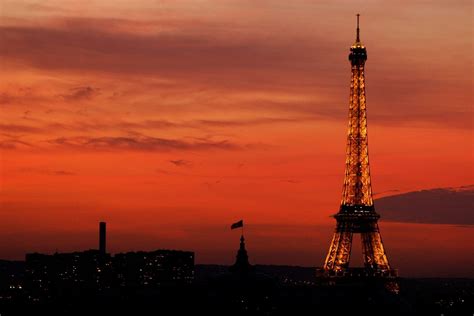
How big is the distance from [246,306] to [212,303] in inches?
156

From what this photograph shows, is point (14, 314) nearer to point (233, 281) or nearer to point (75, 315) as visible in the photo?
point (75, 315)

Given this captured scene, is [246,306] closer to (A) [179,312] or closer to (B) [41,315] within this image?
(A) [179,312]

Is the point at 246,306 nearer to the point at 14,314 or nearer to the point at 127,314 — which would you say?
the point at 127,314

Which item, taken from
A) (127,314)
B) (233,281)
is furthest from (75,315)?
(233,281)

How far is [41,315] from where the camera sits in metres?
200

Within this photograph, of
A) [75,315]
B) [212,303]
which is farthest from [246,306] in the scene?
[75,315]

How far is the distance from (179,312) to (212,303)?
4159 mm

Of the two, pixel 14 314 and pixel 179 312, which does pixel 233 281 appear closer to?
pixel 179 312

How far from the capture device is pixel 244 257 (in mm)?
190000

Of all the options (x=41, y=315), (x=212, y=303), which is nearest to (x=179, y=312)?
(x=212, y=303)

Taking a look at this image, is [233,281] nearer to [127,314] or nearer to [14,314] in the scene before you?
[127,314]

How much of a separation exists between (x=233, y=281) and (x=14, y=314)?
26.0m

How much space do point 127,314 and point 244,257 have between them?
54.3ft

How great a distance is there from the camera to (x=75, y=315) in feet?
640
